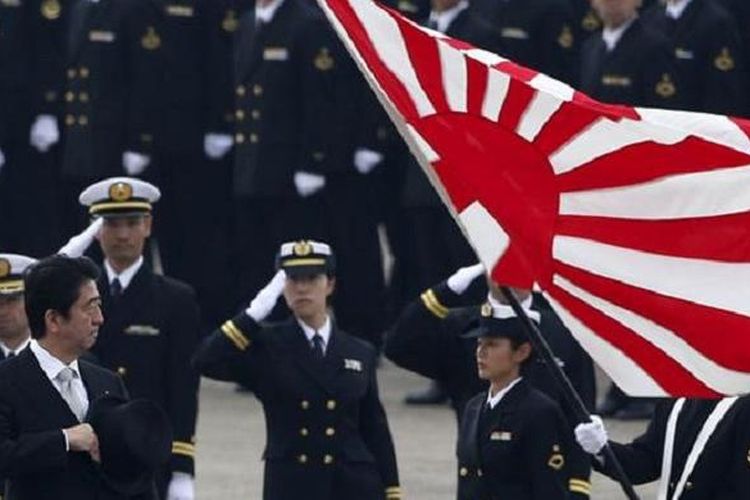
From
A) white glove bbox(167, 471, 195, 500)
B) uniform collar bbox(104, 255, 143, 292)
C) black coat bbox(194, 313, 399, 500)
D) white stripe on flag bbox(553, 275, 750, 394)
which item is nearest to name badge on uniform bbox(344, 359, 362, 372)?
black coat bbox(194, 313, 399, 500)

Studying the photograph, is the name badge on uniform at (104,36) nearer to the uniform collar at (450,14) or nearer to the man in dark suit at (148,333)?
the uniform collar at (450,14)

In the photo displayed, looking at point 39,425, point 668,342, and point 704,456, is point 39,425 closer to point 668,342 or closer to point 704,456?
point 668,342

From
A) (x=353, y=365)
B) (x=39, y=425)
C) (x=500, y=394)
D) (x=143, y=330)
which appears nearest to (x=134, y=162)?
(x=143, y=330)

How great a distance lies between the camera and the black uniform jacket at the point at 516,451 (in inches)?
428

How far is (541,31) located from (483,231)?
7.16 metres

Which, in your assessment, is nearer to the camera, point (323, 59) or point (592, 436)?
point (592, 436)

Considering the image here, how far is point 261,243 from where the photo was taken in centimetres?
1695

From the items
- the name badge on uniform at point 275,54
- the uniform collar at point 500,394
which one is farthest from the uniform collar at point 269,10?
the uniform collar at point 500,394

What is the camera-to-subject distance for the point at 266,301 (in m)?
12.2

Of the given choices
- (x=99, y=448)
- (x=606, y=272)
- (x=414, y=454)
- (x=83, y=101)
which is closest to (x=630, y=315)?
(x=606, y=272)

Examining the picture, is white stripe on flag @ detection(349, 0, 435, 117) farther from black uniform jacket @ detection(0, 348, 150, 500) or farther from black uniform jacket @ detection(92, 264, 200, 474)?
black uniform jacket @ detection(92, 264, 200, 474)

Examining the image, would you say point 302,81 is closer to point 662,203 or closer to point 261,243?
point 261,243

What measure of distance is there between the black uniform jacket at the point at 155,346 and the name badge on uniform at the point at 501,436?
183 centimetres

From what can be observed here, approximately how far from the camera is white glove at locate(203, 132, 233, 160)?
17.4 meters
